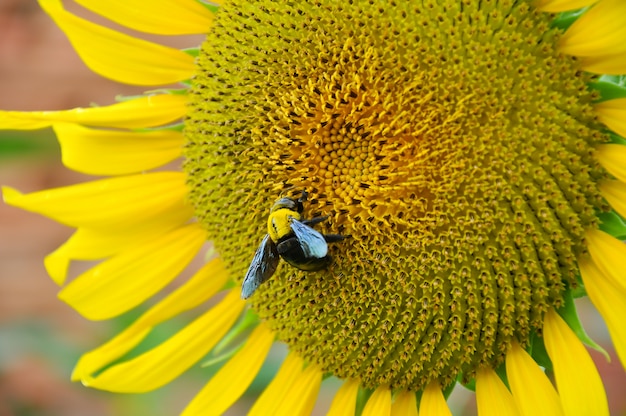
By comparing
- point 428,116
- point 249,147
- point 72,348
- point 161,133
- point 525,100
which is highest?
point 525,100

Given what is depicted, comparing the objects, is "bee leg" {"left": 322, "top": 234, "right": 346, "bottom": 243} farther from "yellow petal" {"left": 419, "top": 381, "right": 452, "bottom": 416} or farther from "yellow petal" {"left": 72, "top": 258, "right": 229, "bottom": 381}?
"yellow petal" {"left": 72, "top": 258, "right": 229, "bottom": 381}

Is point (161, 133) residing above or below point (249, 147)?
below

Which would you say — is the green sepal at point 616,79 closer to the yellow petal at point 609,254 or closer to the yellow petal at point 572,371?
the yellow petal at point 609,254

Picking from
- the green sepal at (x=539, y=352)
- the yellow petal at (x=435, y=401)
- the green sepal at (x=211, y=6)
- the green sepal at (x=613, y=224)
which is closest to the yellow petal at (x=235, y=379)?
the yellow petal at (x=435, y=401)

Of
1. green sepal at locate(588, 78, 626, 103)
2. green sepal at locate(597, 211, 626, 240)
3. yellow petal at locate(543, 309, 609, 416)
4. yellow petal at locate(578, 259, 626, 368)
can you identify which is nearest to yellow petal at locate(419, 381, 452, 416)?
yellow petal at locate(543, 309, 609, 416)

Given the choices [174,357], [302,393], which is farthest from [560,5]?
[174,357]

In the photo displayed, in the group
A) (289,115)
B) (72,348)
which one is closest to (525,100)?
(289,115)

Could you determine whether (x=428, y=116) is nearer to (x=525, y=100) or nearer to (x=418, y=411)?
(x=525, y=100)
